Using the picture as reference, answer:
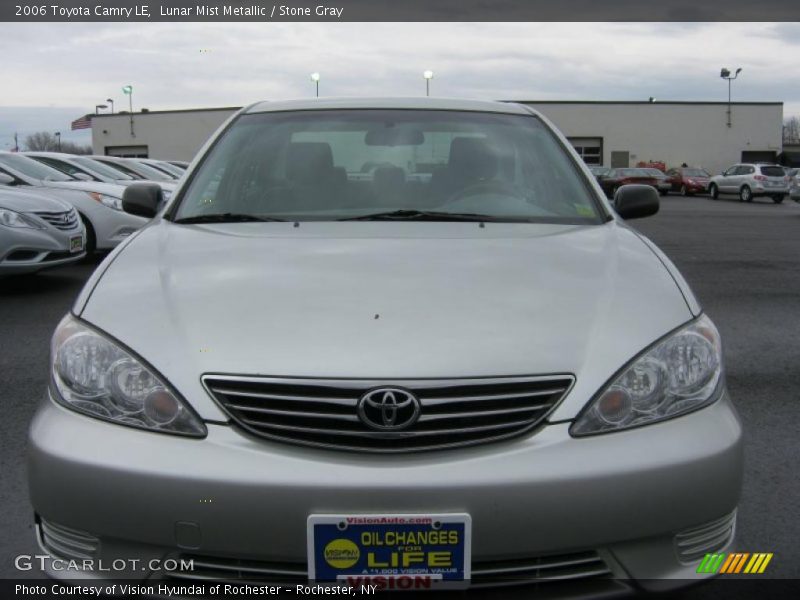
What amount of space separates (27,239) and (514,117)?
17.5 feet

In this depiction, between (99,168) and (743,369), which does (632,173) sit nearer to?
(99,168)

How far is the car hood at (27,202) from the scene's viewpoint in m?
7.72

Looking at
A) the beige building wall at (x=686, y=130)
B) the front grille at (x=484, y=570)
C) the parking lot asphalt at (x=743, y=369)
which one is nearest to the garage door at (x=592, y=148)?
the beige building wall at (x=686, y=130)

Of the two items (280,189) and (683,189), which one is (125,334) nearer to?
(280,189)

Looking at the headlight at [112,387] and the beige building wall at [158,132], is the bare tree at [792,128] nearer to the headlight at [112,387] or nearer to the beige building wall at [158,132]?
the beige building wall at [158,132]

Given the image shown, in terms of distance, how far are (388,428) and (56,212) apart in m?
A: 6.88

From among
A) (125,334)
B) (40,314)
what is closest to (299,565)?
(125,334)

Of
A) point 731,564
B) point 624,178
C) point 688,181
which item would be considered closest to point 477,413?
point 731,564

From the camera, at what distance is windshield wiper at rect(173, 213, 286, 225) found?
3012mm

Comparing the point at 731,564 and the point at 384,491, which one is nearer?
the point at 384,491

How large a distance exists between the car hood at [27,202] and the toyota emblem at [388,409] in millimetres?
6710

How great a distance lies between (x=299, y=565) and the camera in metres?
1.90

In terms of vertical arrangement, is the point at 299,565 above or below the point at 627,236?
below

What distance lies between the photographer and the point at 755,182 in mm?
33719
